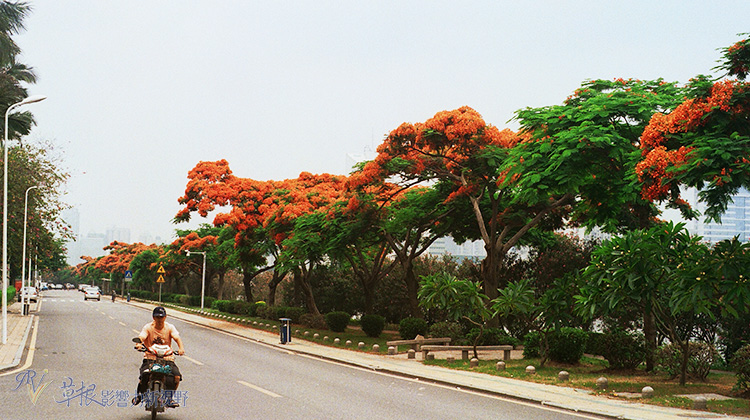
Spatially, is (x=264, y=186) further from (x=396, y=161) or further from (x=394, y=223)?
(x=396, y=161)

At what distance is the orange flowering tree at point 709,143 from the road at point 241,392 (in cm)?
497

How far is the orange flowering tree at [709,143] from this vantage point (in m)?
11.6

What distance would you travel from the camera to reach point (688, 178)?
12.0m

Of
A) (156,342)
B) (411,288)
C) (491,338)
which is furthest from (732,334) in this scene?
(156,342)

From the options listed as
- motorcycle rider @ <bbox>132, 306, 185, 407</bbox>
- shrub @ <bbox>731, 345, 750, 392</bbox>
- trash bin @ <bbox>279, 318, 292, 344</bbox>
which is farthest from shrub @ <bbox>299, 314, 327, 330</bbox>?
motorcycle rider @ <bbox>132, 306, 185, 407</bbox>

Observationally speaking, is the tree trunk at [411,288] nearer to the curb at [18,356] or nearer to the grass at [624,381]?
the grass at [624,381]

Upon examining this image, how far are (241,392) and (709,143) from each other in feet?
32.8

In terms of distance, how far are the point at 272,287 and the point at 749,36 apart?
3370 centimetres

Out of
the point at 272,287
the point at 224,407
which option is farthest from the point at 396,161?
the point at 272,287

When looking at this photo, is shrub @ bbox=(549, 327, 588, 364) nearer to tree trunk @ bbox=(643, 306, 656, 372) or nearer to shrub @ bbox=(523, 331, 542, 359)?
shrub @ bbox=(523, 331, 542, 359)

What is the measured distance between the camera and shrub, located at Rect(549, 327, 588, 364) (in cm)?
1756

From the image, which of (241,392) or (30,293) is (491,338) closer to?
(241,392)

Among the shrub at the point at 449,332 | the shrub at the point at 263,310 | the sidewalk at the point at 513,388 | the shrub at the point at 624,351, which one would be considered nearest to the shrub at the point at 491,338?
the shrub at the point at 449,332

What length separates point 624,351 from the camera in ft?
52.2
